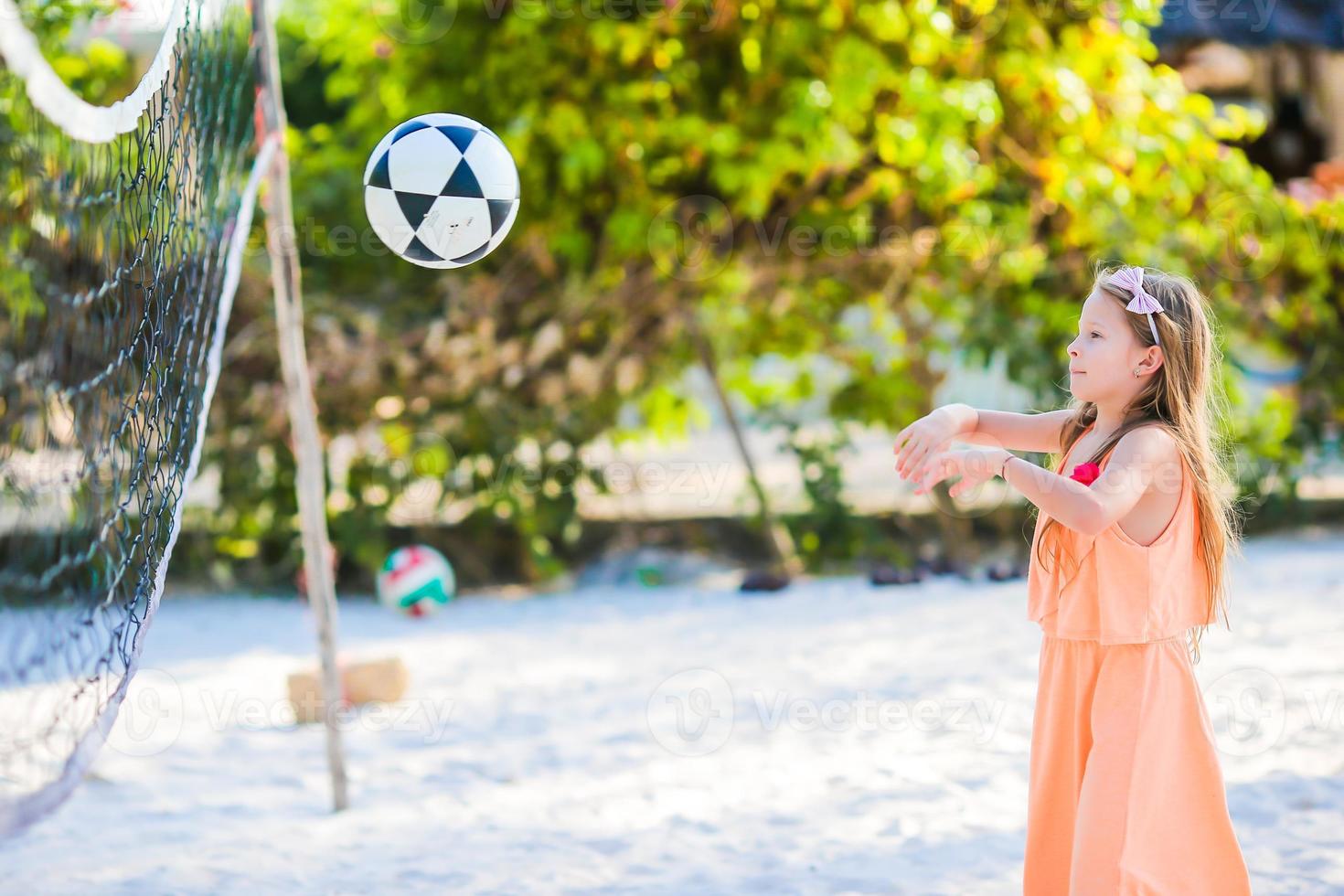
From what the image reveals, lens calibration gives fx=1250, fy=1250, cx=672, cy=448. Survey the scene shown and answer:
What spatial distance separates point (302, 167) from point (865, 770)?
470 cm

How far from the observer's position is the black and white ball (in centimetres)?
258

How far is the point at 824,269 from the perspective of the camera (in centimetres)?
655

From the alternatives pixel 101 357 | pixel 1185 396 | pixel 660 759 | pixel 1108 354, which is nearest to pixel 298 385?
pixel 660 759

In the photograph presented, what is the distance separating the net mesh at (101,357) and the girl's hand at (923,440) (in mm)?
1317

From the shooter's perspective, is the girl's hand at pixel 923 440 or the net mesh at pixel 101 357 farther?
the net mesh at pixel 101 357

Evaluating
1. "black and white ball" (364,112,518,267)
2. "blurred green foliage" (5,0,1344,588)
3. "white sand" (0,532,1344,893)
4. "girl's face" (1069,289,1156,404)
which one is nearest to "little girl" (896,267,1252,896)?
"girl's face" (1069,289,1156,404)

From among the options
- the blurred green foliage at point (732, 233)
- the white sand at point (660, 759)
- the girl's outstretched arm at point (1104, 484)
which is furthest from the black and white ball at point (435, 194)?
the blurred green foliage at point (732, 233)

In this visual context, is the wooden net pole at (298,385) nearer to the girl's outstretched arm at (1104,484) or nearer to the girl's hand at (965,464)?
the girl's hand at (965,464)

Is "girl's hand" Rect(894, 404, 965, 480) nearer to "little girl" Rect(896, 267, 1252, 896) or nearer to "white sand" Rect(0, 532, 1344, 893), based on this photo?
"little girl" Rect(896, 267, 1252, 896)

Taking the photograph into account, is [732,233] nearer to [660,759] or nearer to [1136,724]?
[660,759]

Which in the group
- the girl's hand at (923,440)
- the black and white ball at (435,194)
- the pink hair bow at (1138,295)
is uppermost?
the black and white ball at (435,194)

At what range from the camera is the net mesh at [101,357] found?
2457mm

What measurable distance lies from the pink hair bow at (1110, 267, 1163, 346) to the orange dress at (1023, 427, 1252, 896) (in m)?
0.24

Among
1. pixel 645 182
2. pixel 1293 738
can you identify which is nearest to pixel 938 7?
pixel 645 182
